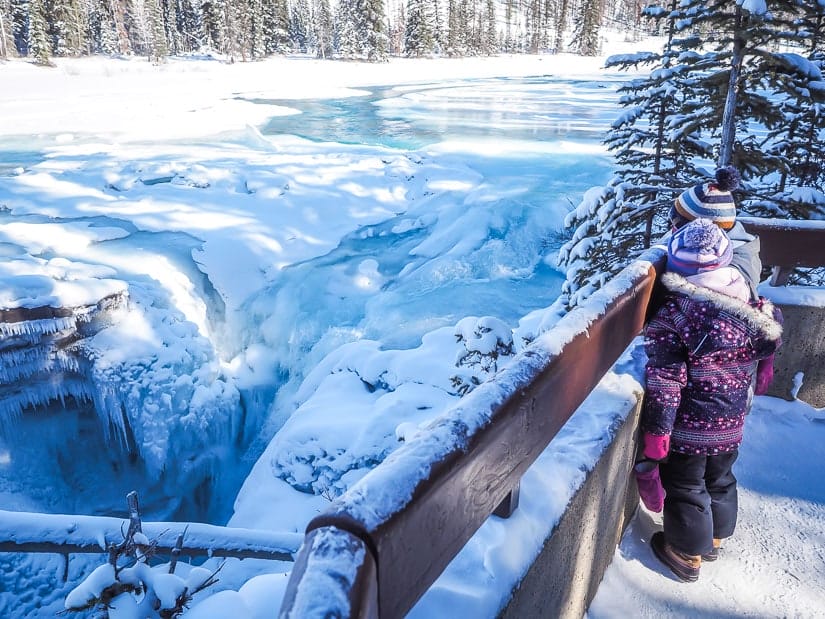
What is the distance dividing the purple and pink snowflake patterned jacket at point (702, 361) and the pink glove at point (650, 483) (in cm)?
14

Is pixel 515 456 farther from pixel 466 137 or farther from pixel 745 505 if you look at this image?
pixel 466 137

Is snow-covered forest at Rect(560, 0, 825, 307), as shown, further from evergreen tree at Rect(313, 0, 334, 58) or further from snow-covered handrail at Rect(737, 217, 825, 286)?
evergreen tree at Rect(313, 0, 334, 58)

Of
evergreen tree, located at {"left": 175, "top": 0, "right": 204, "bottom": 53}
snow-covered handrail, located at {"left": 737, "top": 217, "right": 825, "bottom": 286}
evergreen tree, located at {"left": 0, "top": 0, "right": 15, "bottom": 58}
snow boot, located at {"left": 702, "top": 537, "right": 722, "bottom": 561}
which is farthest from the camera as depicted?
evergreen tree, located at {"left": 175, "top": 0, "right": 204, "bottom": 53}

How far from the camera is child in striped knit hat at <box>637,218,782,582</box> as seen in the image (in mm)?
2266

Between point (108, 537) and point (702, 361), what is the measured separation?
3.06 m

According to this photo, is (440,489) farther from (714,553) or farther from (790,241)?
(790,241)

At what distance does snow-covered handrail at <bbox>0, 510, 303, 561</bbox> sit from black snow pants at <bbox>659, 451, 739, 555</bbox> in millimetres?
2312

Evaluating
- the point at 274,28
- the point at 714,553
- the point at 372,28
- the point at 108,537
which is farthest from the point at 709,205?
the point at 274,28

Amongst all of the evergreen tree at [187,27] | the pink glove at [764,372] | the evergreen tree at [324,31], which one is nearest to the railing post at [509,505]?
the pink glove at [764,372]

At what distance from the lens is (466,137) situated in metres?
26.2

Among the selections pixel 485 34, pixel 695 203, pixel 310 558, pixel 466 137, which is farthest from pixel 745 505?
pixel 485 34

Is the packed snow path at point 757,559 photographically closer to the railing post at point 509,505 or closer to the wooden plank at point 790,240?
the railing post at point 509,505

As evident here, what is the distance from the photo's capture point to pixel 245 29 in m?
64.8

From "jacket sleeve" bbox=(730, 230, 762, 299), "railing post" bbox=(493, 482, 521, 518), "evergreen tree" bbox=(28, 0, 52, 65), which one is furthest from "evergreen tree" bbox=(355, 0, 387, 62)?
"railing post" bbox=(493, 482, 521, 518)
